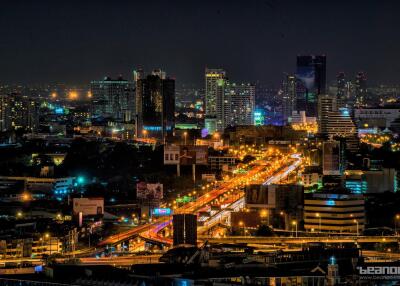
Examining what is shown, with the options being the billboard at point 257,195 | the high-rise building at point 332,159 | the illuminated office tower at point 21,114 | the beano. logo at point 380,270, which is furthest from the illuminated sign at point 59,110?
the beano. logo at point 380,270

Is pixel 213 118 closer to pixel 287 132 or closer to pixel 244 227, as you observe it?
pixel 287 132

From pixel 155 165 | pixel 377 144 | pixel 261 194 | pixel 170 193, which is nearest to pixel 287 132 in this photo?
pixel 377 144

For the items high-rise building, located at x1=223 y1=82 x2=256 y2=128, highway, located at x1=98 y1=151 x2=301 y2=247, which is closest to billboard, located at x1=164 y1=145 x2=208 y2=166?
highway, located at x1=98 y1=151 x2=301 y2=247

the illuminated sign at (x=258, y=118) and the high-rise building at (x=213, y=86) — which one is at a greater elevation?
the high-rise building at (x=213, y=86)

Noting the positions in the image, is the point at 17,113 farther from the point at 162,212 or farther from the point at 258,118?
the point at 162,212

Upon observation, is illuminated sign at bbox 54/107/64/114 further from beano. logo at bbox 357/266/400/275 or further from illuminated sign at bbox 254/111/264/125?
beano. logo at bbox 357/266/400/275

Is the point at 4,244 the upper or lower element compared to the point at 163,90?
lower

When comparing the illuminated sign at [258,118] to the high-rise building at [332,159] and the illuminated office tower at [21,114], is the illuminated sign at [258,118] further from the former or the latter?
the high-rise building at [332,159]
